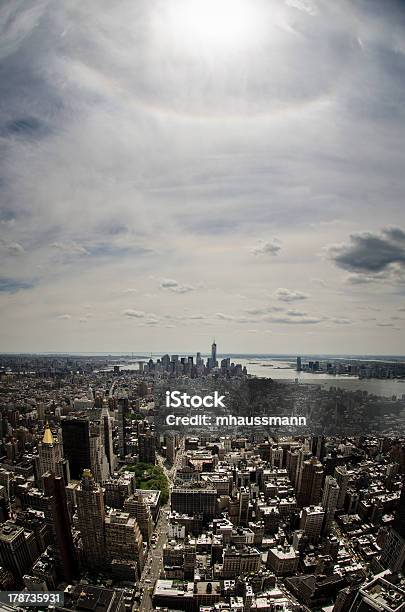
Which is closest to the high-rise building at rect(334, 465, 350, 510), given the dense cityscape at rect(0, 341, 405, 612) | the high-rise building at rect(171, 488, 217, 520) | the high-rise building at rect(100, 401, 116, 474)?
the dense cityscape at rect(0, 341, 405, 612)

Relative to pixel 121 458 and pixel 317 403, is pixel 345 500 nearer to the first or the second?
pixel 317 403

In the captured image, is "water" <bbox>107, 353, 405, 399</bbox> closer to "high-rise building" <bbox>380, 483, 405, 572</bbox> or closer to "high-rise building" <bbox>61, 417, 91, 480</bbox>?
"high-rise building" <bbox>380, 483, 405, 572</bbox>

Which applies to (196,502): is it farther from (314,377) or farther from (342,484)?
(314,377)

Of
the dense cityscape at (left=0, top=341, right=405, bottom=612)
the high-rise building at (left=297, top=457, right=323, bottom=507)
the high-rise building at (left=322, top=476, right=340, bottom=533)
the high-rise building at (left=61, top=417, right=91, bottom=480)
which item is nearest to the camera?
the dense cityscape at (left=0, top=341, right=405, bottom=612)

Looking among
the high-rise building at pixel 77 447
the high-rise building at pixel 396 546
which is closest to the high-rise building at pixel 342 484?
the high-rise building at pixel 396 546

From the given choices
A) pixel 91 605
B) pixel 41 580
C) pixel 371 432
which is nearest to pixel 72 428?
pixel 41 580

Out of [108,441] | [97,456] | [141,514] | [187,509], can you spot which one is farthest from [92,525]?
[108,441]
